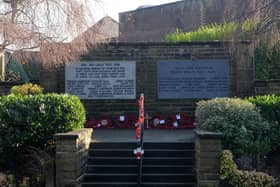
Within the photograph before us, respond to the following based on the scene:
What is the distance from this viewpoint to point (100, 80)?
15.9m

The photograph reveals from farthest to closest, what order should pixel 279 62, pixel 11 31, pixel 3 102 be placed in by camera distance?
pixel 279 62 < pixel 11 31 < pixel 3 102

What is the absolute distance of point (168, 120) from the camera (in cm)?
1589

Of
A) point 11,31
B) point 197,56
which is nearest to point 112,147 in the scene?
point 11,31

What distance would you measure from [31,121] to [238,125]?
443 centimetres

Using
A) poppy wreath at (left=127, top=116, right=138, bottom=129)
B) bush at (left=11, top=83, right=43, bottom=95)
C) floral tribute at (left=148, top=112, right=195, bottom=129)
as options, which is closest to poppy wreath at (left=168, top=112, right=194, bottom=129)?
floral tribute at (left=148, top=112, right=195, bottom=129)

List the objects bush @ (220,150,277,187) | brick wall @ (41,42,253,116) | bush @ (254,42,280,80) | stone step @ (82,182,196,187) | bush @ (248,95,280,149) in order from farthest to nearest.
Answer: bush @ (254,42,280,80) < brick wall @ (41,42,253,116) < bush @ (248,95,280,149) < stone step @ (82,182,196,187) < bush @ (220,150,277,187)

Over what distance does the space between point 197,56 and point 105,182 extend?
24.8 ft

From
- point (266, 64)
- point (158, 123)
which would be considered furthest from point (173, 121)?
point (266, 64)

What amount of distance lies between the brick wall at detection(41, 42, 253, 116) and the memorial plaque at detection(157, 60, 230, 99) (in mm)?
196

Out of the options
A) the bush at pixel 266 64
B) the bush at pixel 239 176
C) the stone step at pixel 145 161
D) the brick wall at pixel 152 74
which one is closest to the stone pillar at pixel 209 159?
the bush at pixel 239 176

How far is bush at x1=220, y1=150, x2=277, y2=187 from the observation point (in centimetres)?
869

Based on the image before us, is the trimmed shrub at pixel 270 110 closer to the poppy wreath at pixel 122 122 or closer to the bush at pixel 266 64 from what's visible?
the poppy wreath at pixel 122 122

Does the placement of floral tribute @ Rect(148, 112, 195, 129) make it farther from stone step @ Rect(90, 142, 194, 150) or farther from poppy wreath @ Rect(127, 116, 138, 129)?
stone step @ Rect(90, 142, 194, 150)

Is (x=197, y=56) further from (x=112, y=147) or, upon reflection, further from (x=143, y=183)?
(x=143, y=183)
